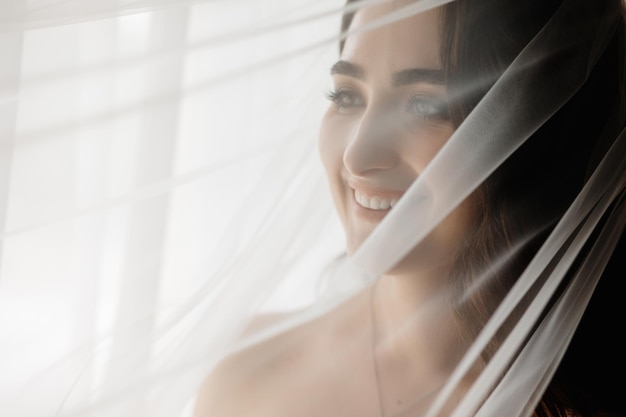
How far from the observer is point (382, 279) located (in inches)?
36.9

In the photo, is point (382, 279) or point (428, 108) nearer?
point (428, 108)

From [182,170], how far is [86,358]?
0.71 ft

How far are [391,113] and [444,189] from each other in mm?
108

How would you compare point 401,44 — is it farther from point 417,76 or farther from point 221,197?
point 221,197

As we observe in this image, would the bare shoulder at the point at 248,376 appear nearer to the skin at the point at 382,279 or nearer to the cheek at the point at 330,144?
the skin at the point at 382,279

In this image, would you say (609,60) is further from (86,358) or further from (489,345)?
(86,358)

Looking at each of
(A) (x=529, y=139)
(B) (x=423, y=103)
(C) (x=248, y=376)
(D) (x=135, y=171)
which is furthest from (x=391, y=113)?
(C) (x=248, y=376)

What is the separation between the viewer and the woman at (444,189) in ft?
2.68

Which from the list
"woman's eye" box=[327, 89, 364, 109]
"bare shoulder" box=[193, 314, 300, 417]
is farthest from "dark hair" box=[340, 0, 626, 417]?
"bare shoulder" box=[193, 314, 300, 417]

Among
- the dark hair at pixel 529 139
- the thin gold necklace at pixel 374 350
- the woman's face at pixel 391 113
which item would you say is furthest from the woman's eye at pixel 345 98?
the thin gold necklace at pixel 374 350

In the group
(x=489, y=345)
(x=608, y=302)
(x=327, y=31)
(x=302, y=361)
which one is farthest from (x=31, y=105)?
(x=608, y=302)

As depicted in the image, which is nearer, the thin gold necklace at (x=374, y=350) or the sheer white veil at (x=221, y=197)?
the sheer white veil at (x=221, y=197)

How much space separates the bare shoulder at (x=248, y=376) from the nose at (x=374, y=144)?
0.19 metres

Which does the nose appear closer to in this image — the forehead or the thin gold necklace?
the forehead
